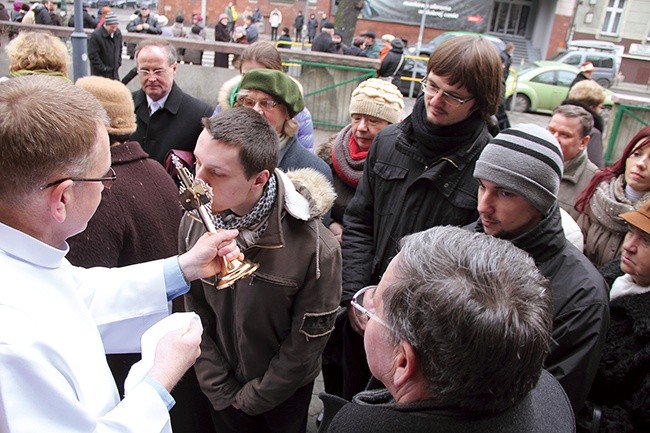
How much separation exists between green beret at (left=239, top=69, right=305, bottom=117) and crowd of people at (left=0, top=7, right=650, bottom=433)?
1 cm

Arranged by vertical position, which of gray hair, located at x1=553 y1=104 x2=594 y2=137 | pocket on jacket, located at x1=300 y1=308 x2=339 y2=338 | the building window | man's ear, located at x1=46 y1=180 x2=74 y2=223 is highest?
the building window

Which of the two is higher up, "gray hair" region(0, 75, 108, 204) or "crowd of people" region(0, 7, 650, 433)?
"gray hair" region(0, 75, 108, 204)

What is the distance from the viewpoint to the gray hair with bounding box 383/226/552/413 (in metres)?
1.12

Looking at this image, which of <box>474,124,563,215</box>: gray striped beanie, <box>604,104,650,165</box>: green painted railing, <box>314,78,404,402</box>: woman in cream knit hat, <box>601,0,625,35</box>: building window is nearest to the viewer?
<box>474,124,563,215</box>: gray striped beanie

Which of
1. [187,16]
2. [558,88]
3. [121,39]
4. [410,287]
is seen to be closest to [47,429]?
[410,287]

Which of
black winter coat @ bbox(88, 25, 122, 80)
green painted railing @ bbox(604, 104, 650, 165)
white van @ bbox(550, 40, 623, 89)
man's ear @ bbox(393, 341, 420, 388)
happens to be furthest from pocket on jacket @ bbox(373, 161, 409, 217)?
white van @ bbox(550, 40, 623, 89)

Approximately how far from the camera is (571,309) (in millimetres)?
1860

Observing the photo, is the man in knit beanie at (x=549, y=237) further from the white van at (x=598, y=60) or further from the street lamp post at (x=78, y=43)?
the white van at (x=598, y=60)

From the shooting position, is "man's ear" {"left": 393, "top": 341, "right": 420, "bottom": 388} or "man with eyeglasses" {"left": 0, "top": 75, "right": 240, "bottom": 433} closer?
"man's ear" {"left": 393, "top": 341, "right": 420, "bottom": 388}

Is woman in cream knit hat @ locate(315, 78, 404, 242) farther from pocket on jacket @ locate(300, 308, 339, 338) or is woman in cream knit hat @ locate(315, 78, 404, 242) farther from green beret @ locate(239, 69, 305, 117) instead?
pocket on jacket @ locate(300, 308, 339, 338)

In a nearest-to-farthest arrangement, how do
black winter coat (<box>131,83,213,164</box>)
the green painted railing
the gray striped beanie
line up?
1. the gray striped beanie
2. black winter coat (<box>131,83,213,164</box>)
3. the green painted railing

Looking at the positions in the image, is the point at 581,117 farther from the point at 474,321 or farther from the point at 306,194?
the point at 474,321

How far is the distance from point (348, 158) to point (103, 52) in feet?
23.2

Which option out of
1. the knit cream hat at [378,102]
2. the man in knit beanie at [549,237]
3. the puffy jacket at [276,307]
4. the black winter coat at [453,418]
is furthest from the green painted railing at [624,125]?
the black winter coat at [453,418]
